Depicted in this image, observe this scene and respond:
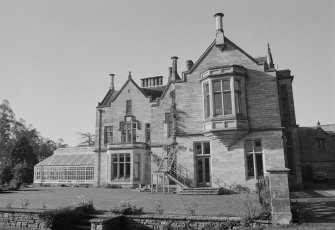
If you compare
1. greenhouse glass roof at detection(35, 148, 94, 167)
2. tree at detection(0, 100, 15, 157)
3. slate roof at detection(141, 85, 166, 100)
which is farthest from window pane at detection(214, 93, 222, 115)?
tree at detection(0, 100, 15, 157)

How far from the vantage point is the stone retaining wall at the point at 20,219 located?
36.8 ft

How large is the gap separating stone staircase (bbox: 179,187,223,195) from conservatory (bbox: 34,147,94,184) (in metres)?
19.2

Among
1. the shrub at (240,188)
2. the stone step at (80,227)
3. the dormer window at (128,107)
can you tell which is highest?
the dormer window at (128,107)

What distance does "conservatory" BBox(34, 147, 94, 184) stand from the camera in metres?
36.6

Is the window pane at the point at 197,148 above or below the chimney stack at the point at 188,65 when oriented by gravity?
below

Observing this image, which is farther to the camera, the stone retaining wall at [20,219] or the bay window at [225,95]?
the bay window at [225,95]

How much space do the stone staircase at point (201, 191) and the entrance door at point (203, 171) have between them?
1288mm

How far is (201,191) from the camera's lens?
64.0 feet

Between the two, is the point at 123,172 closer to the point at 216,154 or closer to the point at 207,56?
the point at 216,154

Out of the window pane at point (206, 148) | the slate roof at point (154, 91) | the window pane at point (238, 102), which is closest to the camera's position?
the window pane at point (238, 102)

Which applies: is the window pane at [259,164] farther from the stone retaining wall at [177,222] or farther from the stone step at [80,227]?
the stone step at [80,227]

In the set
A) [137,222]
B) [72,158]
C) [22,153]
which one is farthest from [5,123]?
[137,222]

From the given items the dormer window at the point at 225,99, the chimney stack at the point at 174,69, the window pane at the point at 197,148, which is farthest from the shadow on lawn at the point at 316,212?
the chimney stack at the point at 174,69

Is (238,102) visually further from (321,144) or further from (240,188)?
(321,144)
